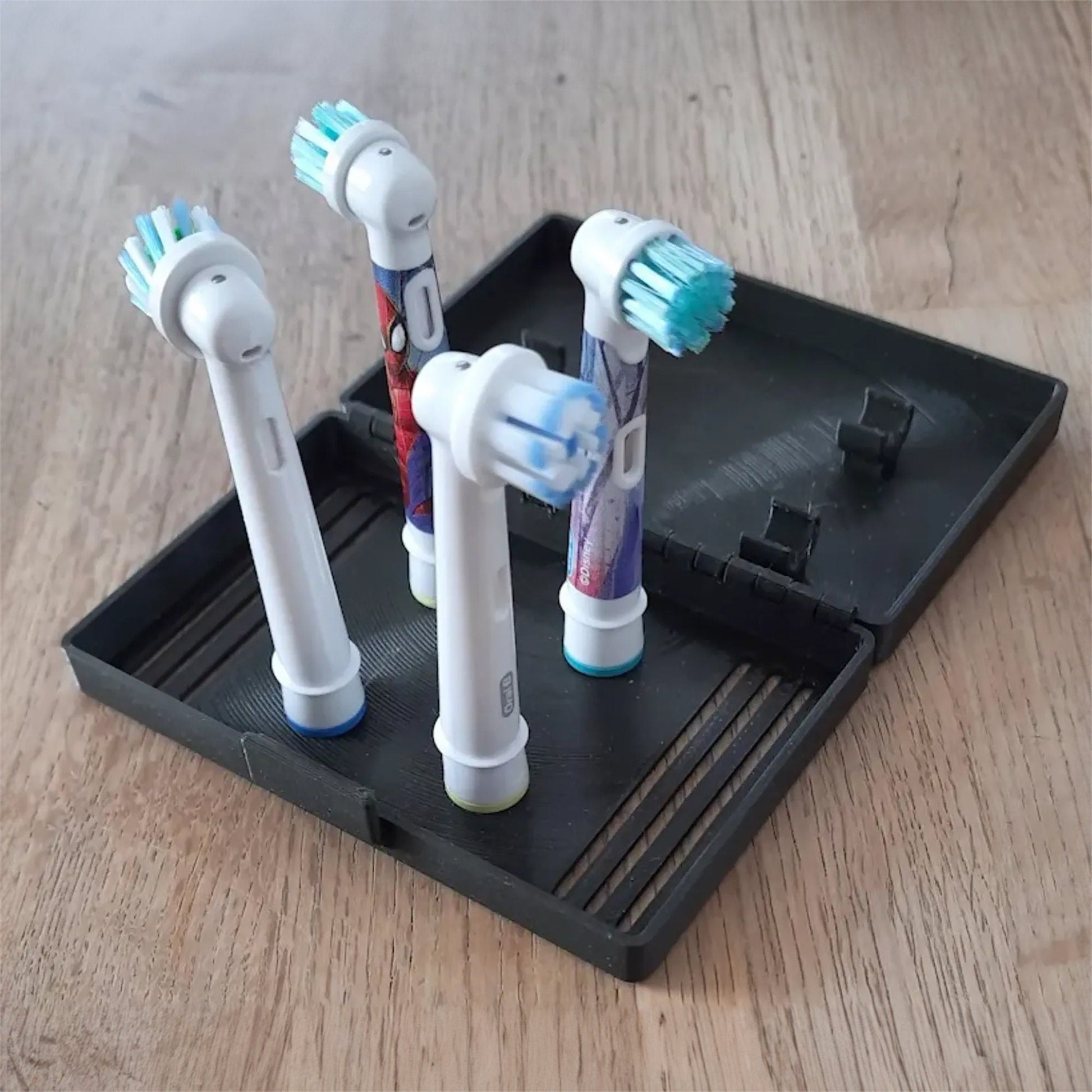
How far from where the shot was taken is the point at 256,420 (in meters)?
0.41

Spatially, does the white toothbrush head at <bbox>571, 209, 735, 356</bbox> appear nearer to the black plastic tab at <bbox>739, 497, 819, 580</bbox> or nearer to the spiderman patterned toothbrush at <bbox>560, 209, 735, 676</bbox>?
the spiderman patterned toothbrush at <bbox>560, 209, 735, 676</bbox>

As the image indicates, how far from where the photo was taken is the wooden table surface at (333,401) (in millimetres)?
428

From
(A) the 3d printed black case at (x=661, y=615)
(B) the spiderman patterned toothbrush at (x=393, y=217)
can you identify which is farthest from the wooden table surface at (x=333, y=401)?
(B) the spiderman patterned toothbrush at (x=393, y=217)

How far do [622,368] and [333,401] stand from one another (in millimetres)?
237

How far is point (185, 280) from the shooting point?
39 cm

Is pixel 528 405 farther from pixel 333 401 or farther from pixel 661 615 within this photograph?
pixel 333 401

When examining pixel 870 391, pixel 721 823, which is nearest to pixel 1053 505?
pixel 870 391

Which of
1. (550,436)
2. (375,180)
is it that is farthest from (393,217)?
(550,436)

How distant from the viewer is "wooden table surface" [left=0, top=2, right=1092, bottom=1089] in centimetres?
43

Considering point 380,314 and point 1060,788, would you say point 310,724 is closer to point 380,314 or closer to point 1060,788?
point 380,314

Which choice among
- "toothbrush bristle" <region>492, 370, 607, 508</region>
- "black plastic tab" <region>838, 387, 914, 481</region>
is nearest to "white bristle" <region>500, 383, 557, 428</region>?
"toothbrush bristle" <region>492, 370, 607, 508</region>

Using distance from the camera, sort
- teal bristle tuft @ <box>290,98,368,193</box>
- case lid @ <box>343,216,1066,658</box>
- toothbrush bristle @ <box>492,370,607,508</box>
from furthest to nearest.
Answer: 1. case lid @ <box>343,216,1066,658</box>
2. teal bristle tuft @ <box>290,98,368,193</box>
3. toothbrush bristle @ <box>492,370,607,508</box>

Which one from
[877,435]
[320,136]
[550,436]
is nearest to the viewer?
[550,436]

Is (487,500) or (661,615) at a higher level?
(487,500)
